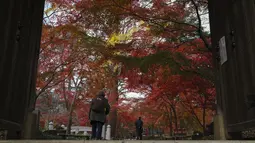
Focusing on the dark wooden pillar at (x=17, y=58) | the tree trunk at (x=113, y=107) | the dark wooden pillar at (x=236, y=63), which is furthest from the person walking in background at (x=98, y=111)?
the tree trunk at (x=113, y=107)

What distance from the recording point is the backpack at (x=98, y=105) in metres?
8.91

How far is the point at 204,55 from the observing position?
11578 mm

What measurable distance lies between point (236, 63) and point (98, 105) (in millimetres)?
5337

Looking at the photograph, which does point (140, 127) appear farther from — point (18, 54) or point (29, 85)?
point (18, 54)

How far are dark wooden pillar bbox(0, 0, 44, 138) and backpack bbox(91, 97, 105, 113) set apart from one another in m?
3.25

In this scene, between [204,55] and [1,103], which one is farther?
[204,55]

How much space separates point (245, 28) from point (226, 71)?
1429mm

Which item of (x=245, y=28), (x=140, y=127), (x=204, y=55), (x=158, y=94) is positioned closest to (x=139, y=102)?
(x=140, y=127)

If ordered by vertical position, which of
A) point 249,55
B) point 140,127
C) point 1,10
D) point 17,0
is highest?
point 17,0

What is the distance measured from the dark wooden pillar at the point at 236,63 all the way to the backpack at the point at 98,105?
422cm

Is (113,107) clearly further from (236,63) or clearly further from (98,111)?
(236,63)

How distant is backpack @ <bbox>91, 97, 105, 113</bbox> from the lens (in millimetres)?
8914

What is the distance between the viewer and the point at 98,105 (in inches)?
353

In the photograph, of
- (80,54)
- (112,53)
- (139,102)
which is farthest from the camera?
(139,102)
